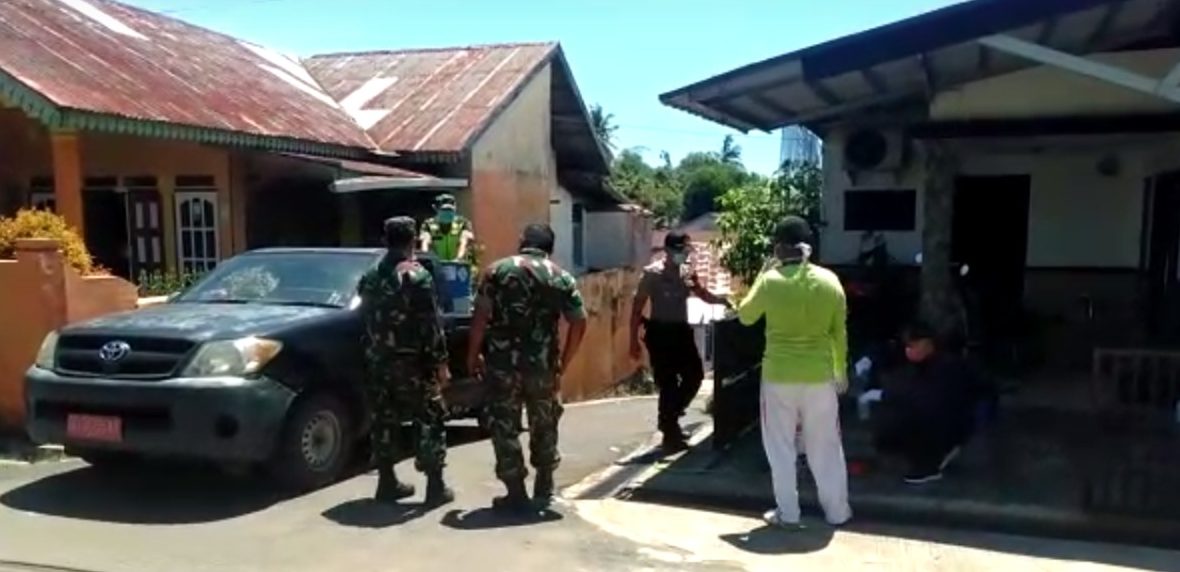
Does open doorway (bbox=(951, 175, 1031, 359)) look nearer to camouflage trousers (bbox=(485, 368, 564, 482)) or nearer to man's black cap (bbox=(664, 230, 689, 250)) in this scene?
man's black cap (bbox=(664, 230, 689, 250))

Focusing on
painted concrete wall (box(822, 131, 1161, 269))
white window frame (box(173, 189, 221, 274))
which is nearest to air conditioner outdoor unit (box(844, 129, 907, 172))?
painted concrete wall (box(822, 131, 1161, 269))

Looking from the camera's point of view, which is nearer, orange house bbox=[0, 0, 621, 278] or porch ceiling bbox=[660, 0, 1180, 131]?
porch ceiling bbox=[660, 0, 1180, 131]

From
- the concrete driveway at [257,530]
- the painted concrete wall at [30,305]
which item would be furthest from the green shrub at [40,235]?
the concrete driveway at [257,530]

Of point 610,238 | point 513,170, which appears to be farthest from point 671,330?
point 610,238

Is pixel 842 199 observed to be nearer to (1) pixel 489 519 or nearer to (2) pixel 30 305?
(1) pixel 489 519

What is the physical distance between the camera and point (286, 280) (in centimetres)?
717

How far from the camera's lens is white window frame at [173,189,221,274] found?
14.0 m

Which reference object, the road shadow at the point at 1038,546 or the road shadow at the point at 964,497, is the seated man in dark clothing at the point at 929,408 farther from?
the road shadow at the point at 1038,546

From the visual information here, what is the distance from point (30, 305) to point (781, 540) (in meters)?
5.99

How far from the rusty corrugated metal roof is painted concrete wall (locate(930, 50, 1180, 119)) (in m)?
8.33

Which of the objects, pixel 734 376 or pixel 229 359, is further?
pixel 734 376

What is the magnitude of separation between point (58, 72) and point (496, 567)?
348 inches

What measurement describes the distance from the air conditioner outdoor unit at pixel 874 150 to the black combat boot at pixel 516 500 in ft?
20.8

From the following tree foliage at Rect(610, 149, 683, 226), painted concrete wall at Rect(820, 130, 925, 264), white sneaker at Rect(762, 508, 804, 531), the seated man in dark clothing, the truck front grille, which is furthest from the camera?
tree foliage at Rect(610, 149, 683, 226)
